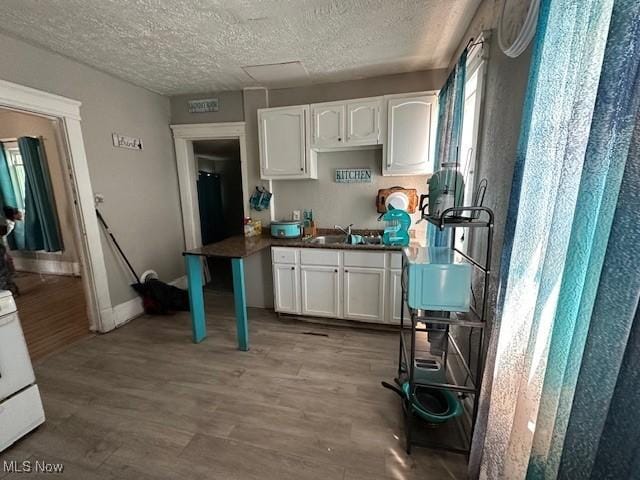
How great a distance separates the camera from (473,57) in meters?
1.70

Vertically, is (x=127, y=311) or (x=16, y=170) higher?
(x=16, y=170)

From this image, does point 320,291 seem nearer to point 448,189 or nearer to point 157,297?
point 448,189

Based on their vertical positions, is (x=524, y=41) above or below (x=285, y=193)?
above

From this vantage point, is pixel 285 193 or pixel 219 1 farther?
pixel 285 193

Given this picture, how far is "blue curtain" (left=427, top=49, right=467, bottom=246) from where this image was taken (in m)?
1.73

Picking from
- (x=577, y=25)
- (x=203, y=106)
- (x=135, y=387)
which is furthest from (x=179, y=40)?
(x=135, y=387)

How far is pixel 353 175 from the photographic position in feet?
9.72

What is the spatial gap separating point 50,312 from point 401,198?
13.8ft

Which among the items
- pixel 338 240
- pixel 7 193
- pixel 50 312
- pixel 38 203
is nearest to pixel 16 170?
pixel 7 193

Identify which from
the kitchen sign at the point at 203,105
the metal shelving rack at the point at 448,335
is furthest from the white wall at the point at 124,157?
the metal shelving rack at the point at 448,335

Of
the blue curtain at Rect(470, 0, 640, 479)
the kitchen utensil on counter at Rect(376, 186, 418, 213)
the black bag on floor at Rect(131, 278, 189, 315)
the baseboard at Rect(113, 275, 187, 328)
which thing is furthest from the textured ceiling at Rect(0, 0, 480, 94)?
the baseboard at Rect(113, 275, 187, 328)

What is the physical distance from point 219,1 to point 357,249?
79.6 inches

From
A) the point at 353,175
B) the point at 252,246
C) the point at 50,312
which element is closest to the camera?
the point at 252,246

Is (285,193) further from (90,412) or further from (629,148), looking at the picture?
(629,148)
